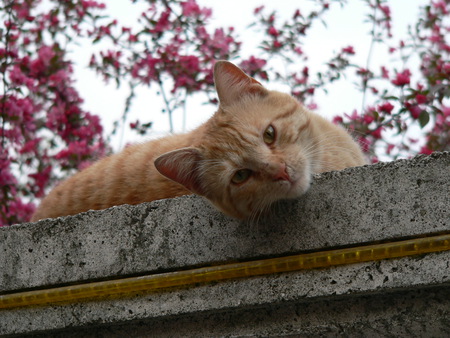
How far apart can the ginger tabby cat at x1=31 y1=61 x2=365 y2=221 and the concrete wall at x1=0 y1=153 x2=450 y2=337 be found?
0.43ft

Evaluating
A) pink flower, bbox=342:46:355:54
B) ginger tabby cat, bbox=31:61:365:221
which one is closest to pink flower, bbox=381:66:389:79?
pink flower, bbox=342:46:355:54

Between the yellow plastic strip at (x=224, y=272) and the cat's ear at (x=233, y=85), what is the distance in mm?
789

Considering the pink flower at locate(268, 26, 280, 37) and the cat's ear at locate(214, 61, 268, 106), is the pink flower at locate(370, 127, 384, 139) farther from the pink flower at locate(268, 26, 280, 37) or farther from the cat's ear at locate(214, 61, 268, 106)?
the cat's ear at locate(214, 61, 268, 106)

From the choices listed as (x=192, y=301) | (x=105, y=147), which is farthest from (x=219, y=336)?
(x=105, y=147)

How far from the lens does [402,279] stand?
1429 mm

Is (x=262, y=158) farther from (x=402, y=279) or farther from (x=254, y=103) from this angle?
(x=402, y=279)

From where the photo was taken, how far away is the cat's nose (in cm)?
179

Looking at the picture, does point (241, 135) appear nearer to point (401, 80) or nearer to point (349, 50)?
point (401, 80)

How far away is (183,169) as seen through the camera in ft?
6.54

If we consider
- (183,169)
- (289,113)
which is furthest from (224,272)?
(289,113)

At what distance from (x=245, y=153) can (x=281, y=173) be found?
0.19 m

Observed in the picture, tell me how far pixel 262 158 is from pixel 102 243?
1.94 feet

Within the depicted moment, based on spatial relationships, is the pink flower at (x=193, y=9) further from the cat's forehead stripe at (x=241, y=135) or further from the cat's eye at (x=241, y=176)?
the cat's eye at (x=241, y=176)

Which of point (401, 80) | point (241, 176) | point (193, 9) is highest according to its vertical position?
point (193, 9)
